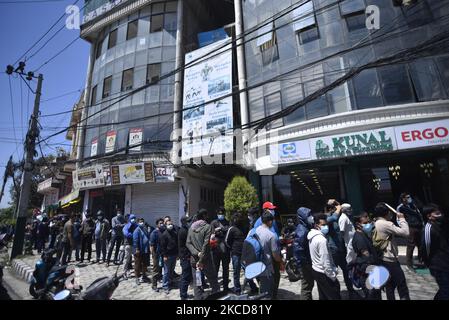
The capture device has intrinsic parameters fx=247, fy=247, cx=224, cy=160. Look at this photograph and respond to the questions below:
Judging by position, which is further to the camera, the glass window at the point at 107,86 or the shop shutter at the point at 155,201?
the glass window at the point at 107,86

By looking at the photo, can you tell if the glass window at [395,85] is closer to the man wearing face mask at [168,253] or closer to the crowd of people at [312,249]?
the crowd of people at [312,249]

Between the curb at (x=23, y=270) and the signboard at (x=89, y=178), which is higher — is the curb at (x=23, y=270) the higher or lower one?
the lower one

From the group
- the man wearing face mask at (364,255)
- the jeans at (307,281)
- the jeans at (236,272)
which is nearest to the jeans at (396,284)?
the man wearing face mask at (364,255)

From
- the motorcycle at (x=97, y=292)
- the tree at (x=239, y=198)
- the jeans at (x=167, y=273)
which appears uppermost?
the tree at (x=239, y=198)

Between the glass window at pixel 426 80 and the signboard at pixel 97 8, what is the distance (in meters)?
19.6

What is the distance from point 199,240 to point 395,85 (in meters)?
9.91

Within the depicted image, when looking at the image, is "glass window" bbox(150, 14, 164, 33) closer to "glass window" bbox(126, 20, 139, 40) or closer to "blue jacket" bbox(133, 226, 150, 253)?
"glass window" bbox(126, 20, 139, 40)

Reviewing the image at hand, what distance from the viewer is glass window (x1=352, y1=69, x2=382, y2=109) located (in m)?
10.0

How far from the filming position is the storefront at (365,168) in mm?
9195

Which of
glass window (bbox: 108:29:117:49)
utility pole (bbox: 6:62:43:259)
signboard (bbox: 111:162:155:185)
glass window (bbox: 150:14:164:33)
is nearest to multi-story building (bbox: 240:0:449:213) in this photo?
signboard (bbox: 111:162:155:185)

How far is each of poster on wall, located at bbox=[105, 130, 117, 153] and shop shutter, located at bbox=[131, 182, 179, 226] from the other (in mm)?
3080

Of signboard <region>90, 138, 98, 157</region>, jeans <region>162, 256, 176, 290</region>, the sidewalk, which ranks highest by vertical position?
signboard <region>90, 138, 98, 157</region>

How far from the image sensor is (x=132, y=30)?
18.2 m
